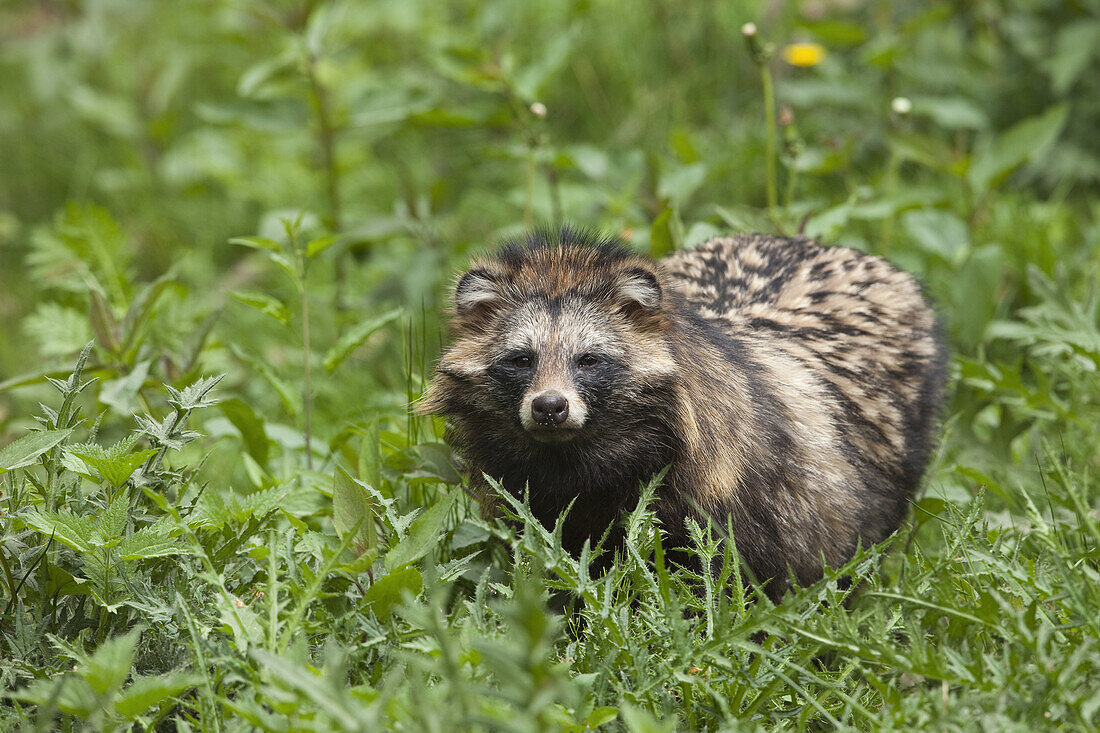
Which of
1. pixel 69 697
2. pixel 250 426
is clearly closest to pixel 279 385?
pixel 250 426

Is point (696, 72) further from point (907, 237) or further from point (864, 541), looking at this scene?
point (864, 541)

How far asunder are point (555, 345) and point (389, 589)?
3.18ft

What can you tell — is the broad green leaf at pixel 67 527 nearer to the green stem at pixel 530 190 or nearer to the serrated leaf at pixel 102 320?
the serrated leaf at pixel 102 320

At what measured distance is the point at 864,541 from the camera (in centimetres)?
380

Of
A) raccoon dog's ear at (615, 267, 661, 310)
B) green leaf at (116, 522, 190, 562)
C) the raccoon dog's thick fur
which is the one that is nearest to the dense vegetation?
green leaf at (116, 522, 190, 562)

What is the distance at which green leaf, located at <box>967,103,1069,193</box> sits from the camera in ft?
17.3

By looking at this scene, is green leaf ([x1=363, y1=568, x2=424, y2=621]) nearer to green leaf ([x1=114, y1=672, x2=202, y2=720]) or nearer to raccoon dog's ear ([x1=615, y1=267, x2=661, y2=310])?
green leaf ([x1=114, y1=672, x2=202, y2=720])

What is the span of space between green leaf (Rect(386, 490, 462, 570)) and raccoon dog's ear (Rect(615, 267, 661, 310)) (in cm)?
96

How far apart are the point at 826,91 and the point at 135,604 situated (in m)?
Result: 5.25

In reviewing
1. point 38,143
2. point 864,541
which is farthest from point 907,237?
point 38,143

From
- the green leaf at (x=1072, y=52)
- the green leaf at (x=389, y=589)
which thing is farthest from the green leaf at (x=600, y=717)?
the green leaf at (x=1072, y=52)

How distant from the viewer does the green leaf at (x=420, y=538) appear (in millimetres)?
2844

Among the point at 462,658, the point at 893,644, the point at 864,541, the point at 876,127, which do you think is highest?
the point at 876,127

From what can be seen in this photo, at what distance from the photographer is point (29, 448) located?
9.34ft
